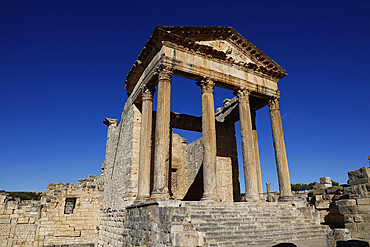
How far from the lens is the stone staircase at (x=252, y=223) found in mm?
7770

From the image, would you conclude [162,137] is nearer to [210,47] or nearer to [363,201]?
[210,47]

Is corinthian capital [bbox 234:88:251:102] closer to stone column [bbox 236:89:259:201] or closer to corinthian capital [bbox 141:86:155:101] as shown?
stone column [bbox 236:89:259:201]

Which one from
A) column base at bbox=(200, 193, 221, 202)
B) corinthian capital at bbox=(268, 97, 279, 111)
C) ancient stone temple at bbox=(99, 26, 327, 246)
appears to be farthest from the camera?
corinthian capital at bbox=(268, 97, 279, 111)

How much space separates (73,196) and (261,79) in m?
14.5

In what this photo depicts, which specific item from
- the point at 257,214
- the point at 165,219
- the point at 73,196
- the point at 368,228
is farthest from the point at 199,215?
the point at 73,196

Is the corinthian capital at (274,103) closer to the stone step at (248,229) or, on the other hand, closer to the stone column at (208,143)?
the stone column at (208,143)

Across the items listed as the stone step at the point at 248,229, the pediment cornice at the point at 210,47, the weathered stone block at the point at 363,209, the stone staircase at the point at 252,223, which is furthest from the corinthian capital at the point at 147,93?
the weathered stone block at the point at 363,209

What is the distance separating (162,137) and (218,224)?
13.5ft

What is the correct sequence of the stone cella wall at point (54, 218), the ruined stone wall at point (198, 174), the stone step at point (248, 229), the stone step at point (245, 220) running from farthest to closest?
the ruined stone wall at point (198, 174)
the stone cella wall at point (54, 218)
the stone step at point (245, 220)
the stone step at point (248, 229)

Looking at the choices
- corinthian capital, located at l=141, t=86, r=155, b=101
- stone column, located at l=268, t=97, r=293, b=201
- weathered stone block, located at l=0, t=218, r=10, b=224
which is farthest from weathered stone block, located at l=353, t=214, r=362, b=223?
weathered stone block, located at l=0, t=218, r=10, b=224

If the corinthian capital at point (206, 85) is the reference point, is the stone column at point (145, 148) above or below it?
below

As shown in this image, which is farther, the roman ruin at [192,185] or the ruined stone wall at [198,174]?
the ruined stone wall at [198,174]

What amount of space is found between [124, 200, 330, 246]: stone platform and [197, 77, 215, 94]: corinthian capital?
17.9 ft

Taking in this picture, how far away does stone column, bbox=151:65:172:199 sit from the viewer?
10.1 metres
